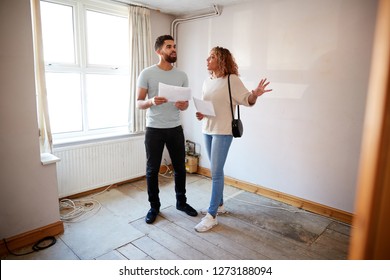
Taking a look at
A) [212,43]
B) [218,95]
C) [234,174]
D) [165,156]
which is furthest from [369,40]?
[165,156]

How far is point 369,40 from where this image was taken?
90.9 inches

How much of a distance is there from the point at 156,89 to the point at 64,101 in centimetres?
129

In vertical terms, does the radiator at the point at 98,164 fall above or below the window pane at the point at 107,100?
below

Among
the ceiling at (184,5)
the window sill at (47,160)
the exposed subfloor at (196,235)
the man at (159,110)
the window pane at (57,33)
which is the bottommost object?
the exposed subfloor at (196,235)

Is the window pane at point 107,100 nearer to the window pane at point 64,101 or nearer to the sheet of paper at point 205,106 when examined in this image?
the window pane at point 64,101

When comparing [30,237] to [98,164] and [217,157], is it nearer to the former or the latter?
[98,164]

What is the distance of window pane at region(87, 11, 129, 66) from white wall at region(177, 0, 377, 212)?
1.08 meters

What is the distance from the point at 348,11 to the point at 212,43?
5.19 feet

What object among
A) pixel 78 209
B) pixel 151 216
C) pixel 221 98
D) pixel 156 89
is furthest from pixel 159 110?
pixel 78 209

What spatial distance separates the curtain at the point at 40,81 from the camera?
7.82 feet

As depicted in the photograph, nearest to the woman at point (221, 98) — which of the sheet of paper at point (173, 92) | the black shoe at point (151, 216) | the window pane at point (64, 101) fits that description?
the sheet of paper at point (173, 92)

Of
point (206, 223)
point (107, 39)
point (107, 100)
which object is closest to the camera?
point (206, 223)

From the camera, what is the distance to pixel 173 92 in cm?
212

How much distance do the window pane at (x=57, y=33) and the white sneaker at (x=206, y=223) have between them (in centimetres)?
221
